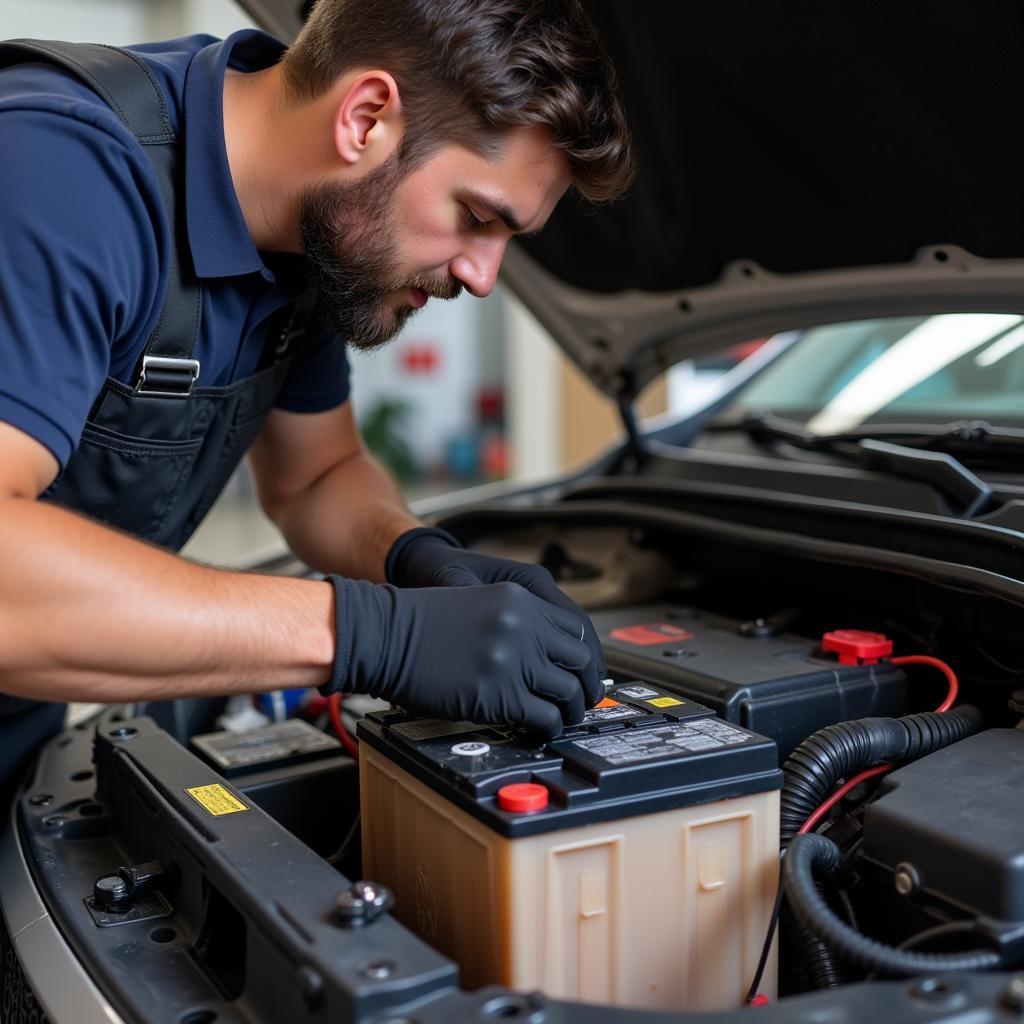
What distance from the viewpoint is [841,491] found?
1.52 m

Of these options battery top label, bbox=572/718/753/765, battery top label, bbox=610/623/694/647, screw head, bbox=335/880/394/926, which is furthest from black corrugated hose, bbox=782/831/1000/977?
battery top label, bbox=610/623/694/647

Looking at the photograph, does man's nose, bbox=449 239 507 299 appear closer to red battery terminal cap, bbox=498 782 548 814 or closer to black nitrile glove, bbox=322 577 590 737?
black nitrile glove, bbox=322 577 590 737

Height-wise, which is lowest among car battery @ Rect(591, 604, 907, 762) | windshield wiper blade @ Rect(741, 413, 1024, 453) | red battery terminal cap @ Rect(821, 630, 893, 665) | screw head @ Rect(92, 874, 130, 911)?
screw head @ Rect(92, 874, 130, 911)

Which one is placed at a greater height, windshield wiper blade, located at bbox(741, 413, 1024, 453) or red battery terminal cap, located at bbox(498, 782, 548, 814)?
windshield wiper blade, located at bbox(741, 413, 1024, 453)

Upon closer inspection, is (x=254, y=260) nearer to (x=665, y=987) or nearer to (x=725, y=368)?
(x=665, y=987)

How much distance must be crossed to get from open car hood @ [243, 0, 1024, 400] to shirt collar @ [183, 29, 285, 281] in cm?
45

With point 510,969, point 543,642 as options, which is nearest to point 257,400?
point 543,642

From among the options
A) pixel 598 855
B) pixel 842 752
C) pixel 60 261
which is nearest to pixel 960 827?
pixel 842 752

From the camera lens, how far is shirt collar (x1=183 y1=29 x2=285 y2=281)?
1.22 m

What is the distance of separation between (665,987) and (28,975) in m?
0.53

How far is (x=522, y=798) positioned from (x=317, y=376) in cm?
92

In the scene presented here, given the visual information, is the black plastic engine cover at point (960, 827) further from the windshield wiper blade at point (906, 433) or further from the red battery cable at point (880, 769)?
the windshield wiper blade at point (906, 433)

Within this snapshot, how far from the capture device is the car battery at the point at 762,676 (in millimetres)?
1125

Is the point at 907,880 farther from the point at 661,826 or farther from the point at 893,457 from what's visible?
the point at 893,457
